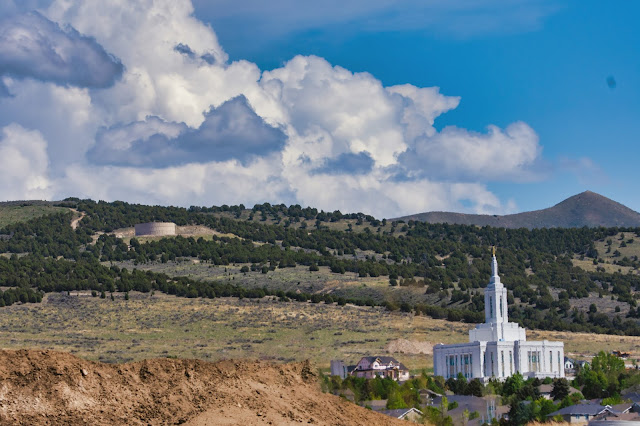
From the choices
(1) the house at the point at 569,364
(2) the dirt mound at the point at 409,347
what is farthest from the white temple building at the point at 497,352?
(2) the dirt mound at the point at 409,347

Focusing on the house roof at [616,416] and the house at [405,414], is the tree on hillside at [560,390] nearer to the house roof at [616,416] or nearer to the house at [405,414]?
the house roof at [616,416]

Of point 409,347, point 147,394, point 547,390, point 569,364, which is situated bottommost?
point 547,390

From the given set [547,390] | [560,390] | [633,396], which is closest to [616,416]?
[633,396]

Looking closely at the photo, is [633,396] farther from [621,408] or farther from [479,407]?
[479,407]

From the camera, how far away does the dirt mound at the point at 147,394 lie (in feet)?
68.7

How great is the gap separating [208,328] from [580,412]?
2716cm

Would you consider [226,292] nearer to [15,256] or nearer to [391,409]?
[15,256]

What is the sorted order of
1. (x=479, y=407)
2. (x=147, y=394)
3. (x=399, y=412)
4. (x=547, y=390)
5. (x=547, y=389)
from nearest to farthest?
(x=147, y=394), (x=399, y=412), (x=479, y=407), (x=547, y=390), (x=547, y=389)

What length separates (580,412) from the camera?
6731 cm

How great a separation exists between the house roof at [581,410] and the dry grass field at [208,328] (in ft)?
42.6

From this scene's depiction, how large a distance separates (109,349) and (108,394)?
5056 centimetres

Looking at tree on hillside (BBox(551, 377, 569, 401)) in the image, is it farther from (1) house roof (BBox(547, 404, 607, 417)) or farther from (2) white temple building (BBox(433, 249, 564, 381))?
(2) white temple building (BBox(433, 249, 564, 381))

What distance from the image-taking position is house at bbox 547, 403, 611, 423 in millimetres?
65438

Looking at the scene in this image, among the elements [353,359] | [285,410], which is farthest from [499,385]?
[285,410]
